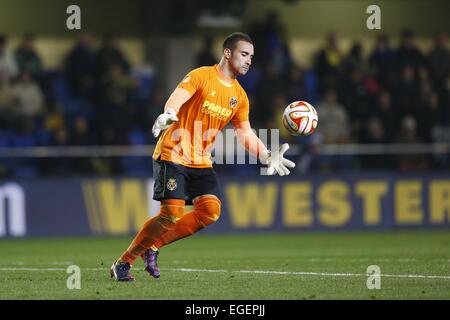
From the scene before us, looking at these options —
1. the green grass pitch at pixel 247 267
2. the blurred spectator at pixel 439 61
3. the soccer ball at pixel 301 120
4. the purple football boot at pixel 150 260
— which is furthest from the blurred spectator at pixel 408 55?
the purple football boot at pixel 150 260

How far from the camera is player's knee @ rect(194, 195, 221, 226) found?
974 centimetres

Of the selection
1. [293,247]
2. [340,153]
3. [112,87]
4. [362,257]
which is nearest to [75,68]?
[112,87]

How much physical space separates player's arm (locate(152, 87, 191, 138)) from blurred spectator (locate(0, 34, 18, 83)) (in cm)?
979

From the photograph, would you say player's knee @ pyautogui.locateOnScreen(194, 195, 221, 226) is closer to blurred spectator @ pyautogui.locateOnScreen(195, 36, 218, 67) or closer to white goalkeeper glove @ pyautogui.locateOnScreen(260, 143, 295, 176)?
white goalkeeper glove @ pyautogui.locateOnScreen(260, 143, 295, 176)

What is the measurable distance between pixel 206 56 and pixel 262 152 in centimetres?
1044

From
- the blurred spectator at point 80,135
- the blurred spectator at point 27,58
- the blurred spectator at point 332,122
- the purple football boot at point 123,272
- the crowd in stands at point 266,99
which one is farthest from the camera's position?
the blurred spectator at point 332,122

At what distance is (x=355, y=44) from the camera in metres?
21.5

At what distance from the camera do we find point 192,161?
9.85 m

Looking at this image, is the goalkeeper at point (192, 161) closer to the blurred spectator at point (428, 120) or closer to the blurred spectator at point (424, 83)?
the blurred spectator at point (428, 120)

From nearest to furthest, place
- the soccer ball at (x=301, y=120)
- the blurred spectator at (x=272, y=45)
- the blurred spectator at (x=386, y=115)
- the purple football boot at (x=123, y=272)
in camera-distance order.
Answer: the purple football boot at (x=123, y=272), the soccer ball at (x=301, y=120), the blurred spectator at (x=386, y=115), the blurred spectator at (x=272, y=45)

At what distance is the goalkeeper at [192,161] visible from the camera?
31.7ft

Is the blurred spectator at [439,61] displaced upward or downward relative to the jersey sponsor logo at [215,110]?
upward

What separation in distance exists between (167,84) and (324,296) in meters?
12.8

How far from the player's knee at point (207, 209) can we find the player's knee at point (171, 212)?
21 centimetres
